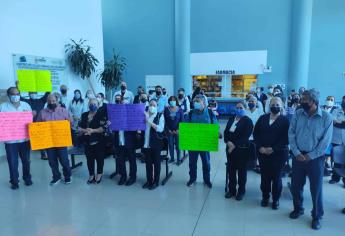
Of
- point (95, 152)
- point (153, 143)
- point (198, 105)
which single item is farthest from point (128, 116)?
point (198, 105)

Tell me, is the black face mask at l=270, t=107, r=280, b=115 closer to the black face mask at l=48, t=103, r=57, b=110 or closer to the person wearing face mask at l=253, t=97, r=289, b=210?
the person wearing face mask at l=253, t=97, r=289, b=210

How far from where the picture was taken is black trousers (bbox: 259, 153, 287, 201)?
3.15 m

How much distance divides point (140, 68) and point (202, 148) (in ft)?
27.5

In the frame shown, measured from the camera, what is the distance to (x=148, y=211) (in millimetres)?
3201

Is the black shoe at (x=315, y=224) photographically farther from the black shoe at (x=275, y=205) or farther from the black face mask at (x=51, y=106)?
the black face mask at (x=51, y=106)

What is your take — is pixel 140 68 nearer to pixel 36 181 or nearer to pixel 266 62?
pixel 266 62

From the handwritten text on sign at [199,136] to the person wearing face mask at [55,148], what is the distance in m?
1.94

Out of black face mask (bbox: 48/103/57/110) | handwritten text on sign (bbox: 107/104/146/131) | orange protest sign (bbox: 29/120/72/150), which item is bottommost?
orange protest sign (bbox: 29/120/72/150)

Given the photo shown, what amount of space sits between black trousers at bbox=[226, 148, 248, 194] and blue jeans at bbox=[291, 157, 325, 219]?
662 millimetres

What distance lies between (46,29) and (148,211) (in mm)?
5554

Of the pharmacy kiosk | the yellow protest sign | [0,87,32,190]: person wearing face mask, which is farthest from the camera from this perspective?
the pharmacy kiosk

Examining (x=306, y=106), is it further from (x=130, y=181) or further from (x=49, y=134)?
(x=49, y=134)

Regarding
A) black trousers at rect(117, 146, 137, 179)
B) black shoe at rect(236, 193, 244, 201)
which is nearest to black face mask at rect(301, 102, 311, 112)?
black shoe at rect(236, 193, 244, 201)

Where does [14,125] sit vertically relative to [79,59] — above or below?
below
